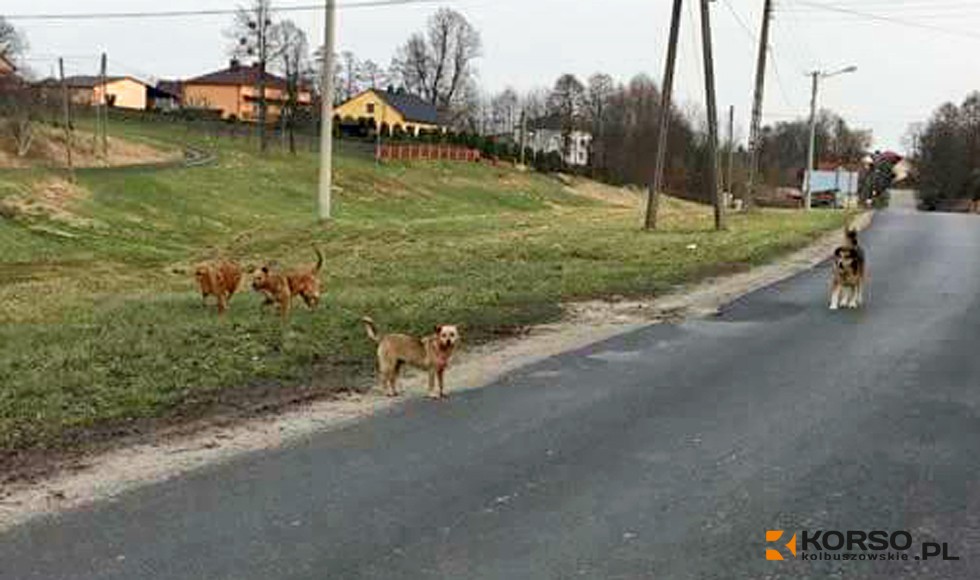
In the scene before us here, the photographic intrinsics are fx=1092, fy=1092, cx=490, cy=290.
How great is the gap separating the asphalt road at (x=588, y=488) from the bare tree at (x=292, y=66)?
79022mm

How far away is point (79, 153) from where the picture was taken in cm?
6212

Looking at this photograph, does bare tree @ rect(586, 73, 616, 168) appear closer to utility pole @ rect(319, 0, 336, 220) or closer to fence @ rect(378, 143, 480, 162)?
fence @ rect(378, 143, 480, 162)

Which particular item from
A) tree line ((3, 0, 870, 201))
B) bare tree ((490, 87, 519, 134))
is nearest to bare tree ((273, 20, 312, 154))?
tree line ((3, 0, 870, 201))

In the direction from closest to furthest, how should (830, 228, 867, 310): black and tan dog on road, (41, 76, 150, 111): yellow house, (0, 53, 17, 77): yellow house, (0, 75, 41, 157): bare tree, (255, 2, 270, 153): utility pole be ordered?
(830, 228, 867, 310): black and tan dog on road → (0, 75, 41, 157): bare tree → (0, 53, 17, 77): yellow house → (255, 2, 270, 153): utility pole → (41, 76, 150, 111): yellow house

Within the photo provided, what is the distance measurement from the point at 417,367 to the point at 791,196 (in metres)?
99.0

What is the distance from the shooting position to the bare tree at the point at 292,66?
89412 mm

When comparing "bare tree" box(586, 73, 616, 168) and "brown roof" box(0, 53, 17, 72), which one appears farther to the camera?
"bare tree" box(586, 73, 616, 168)

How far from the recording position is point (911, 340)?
12461 mm

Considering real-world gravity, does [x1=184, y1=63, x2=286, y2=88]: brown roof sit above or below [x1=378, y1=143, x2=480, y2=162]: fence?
above

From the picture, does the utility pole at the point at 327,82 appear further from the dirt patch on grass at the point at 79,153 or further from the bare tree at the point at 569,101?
the bare tree at the point at 569,101

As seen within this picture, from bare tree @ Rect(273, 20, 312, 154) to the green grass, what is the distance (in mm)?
35177

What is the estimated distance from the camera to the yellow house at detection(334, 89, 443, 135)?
12488cm

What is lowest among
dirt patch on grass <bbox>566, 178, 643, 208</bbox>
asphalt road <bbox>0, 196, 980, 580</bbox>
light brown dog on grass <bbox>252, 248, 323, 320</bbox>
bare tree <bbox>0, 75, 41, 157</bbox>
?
dirt patch on grass <bbox>566, 178, 643, 208</bbox>

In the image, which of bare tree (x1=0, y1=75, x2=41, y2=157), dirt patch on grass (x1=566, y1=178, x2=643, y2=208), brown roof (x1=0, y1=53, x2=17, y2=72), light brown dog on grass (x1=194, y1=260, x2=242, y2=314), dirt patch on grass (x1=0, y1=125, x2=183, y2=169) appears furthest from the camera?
dirt patch on grass (x1=566, y1=178, x2=643, y2=208)
